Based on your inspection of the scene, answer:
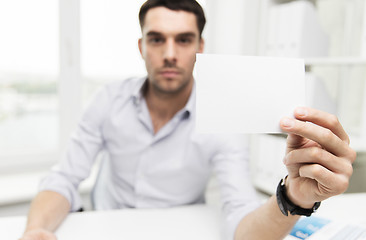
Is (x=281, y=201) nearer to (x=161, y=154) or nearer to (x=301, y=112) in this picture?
(x=301, y=112)

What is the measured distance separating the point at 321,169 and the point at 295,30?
948 millimetres

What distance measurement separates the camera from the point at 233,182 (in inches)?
32.4

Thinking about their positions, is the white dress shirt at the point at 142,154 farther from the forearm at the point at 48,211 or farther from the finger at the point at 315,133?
the finger at the point at 315,133

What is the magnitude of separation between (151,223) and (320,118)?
46 cm

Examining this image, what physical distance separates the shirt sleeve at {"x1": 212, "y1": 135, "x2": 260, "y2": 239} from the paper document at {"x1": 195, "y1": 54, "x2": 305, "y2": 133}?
0.33 m

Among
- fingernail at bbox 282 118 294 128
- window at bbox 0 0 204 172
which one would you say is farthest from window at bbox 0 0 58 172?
fingernail at bbox 282 118 294 128

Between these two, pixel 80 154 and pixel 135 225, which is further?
pixel 80 154

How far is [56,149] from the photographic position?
1.73m

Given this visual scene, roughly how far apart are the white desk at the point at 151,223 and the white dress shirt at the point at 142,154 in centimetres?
12

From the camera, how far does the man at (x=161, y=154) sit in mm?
666

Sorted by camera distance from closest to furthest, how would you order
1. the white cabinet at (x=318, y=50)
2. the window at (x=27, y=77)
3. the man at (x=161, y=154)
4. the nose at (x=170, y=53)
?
the man at (x=161, y=154) < the nose at (x=170, y=53) < the white cabinet at (x=318, y=50) < the window at (x=27, y=77)

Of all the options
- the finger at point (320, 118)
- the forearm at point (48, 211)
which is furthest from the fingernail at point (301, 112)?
the forearm at point (48, 211)

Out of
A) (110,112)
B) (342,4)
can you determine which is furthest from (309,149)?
(342,4)

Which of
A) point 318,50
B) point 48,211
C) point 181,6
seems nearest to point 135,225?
point 48,211
